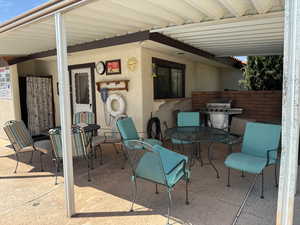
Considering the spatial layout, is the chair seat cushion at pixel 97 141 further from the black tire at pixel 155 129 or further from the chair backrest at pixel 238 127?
the chair backrest at pixel 238 127

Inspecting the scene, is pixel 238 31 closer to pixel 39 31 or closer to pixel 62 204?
pixel 39 31

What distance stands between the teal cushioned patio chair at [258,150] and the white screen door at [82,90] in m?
4.14

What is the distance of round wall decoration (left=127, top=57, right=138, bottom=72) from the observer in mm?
4918

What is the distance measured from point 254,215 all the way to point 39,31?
415cm

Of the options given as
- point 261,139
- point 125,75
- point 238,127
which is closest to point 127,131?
point 125,75

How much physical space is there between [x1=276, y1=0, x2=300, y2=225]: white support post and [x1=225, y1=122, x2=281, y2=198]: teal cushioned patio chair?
3.91 feet

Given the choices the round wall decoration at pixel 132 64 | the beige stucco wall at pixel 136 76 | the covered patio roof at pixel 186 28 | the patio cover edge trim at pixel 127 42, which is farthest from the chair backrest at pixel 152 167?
the round wall decoration at pixel 132 64

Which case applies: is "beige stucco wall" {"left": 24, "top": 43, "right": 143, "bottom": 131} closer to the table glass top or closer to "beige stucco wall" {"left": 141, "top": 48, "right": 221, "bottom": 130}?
"beige stucco wall" {"left": 141, "top": 48, "right": 221, "bottom": 130}

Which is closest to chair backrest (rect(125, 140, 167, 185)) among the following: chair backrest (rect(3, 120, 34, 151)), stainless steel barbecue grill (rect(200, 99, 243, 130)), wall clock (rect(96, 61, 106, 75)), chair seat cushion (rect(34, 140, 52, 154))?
chair seat cushion (rect(34, 140, 52, 154))

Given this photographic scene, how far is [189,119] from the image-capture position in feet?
15.2

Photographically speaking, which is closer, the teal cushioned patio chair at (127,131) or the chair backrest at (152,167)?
the chair backrest at (152,167)

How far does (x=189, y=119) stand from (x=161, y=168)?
257 cm

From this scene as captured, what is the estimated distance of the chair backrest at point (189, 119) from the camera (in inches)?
181

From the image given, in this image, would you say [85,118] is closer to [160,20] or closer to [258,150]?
[160,20]
